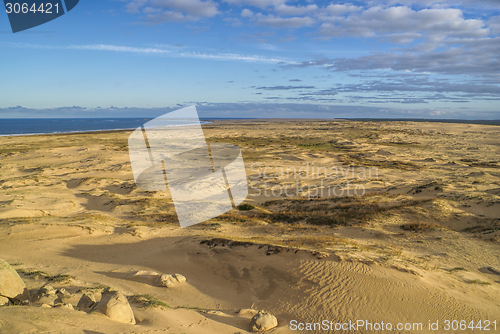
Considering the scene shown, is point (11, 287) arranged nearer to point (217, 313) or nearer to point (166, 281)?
point (166, 281)

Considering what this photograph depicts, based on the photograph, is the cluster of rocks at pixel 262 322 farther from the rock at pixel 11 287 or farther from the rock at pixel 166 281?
the rock at pixel 11 287

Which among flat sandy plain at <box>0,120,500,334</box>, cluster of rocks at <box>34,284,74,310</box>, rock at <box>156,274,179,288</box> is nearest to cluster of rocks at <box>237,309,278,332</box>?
flat sandy plain at <box>0,120,500,334</box>

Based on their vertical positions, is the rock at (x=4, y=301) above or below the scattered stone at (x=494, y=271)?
above

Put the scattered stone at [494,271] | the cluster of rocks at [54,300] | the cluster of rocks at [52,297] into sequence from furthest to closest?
the scattered stone at [494,271]
the cluster of rocks at [52,297]
the cluster of rocks at [54,300]

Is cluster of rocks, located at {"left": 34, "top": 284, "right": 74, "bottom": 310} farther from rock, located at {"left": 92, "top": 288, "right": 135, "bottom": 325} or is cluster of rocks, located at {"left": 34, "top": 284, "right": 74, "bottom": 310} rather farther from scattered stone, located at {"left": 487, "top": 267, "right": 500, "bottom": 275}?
scattered stone, located at {"left": 487, "top": 267, "right": 500, "bottom": 275}

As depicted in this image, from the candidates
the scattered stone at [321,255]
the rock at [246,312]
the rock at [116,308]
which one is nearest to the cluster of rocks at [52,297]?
the rock at [116,308]

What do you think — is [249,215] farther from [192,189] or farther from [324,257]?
[324,257]
